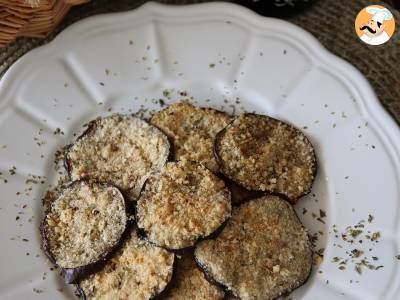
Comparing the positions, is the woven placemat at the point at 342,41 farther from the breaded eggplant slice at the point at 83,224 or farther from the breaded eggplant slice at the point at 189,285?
the breaded eggplant slice at the point at 189,285

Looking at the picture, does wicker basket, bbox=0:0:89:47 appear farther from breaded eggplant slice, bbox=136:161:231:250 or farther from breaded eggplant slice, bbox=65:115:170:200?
breaded eggplant slice, bbox=136:161:231:250

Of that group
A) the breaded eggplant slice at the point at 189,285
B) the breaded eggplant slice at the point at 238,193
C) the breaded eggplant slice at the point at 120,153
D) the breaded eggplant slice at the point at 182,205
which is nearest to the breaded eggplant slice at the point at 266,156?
the breaded eggplant slice at the point at 238,193

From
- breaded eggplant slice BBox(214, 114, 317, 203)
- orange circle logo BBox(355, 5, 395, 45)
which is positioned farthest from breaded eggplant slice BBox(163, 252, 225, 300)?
orange circle logo BBox(355, 5, 395, 45)

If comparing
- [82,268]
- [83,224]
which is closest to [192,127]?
Answer: [83,224]

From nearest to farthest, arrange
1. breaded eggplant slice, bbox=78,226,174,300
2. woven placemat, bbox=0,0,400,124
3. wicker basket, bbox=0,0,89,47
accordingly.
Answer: breaded eggplant slice, bbox=78,226,174,300, wicker basket, bbox=0,0,89,47, woven placemat, bbox=0,0,400,124

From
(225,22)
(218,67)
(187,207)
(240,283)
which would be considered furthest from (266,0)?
(240,283)

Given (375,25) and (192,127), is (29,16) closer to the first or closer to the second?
(192,127)
